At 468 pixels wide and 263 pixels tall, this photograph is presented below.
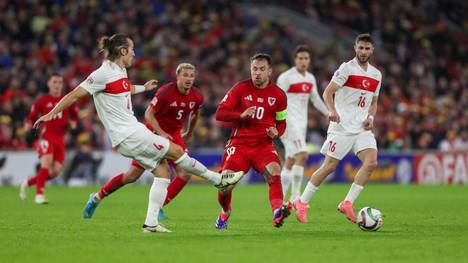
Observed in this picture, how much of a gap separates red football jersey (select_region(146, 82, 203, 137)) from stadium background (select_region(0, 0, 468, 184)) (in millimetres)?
12249

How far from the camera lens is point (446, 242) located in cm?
1004

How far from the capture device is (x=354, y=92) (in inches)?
494

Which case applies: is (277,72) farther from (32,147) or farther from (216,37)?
(32,147)

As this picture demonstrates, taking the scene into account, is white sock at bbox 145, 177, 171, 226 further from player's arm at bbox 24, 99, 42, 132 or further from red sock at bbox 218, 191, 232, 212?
player's arm at bbox 24, 99, 42, 132

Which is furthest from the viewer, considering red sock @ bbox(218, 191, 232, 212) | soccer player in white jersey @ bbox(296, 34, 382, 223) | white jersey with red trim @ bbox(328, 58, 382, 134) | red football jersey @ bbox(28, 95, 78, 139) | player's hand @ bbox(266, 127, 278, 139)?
red football jersey @ bbox(28, 95, 78, 139)

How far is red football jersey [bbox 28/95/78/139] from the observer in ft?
58.4

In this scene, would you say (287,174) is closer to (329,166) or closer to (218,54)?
(329,166)

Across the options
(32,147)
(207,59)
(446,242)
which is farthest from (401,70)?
(446,242)

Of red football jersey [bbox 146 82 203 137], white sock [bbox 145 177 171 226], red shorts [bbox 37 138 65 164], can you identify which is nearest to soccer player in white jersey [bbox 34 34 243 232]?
white sock [bbox 145 177 171 226]

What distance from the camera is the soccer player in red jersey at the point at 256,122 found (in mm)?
11445

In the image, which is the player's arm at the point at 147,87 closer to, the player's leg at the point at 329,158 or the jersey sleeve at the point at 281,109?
the jersey sleeve at the point at 281,109

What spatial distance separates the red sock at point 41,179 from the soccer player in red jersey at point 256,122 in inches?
279

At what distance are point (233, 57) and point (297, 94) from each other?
13.5m

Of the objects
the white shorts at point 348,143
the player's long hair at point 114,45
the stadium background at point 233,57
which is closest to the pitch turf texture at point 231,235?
the white shorts at point 348,143
